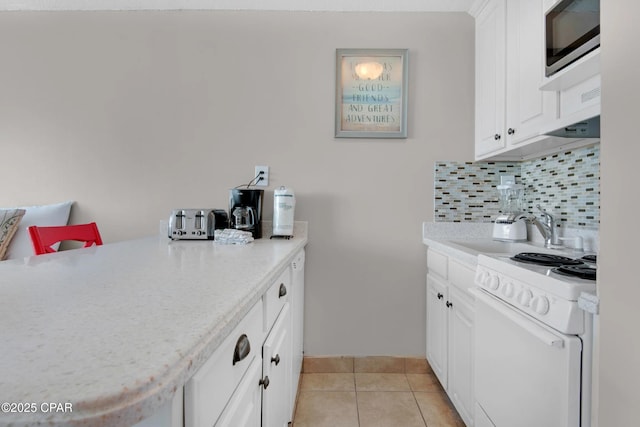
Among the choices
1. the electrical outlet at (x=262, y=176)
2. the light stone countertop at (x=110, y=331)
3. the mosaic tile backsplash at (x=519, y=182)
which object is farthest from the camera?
the electrical outlet at (x=262, y=176)

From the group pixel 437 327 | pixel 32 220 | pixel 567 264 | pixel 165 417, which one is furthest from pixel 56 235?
pixel 567 264

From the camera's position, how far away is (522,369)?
0.94 meters

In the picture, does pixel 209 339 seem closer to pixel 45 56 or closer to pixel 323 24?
pixel 323 24

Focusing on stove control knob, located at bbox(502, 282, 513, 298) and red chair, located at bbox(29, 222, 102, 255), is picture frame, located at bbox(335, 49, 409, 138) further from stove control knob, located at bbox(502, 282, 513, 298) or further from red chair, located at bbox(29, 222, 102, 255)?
red chair, located at bbox(29, 222, 102, 255)

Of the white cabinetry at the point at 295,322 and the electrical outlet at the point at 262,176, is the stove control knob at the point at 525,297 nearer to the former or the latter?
the white cabinetry at the point at 295,322

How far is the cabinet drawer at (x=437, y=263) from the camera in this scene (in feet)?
5.51

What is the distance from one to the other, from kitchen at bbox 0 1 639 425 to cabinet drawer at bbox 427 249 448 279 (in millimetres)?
114

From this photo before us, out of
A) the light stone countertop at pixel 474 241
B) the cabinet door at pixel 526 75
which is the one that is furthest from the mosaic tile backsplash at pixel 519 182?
the cabinet door at pixel 526 75

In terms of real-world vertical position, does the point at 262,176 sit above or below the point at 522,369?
above

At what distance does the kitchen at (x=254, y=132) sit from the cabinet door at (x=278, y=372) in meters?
0.78

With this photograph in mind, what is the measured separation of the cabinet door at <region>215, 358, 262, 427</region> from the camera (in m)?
0.58

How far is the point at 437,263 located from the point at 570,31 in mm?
1169

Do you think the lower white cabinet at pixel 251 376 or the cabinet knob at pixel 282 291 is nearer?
the lower white cabinet at pixel 251 376

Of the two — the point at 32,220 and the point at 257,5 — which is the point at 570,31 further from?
the point at 32,220
